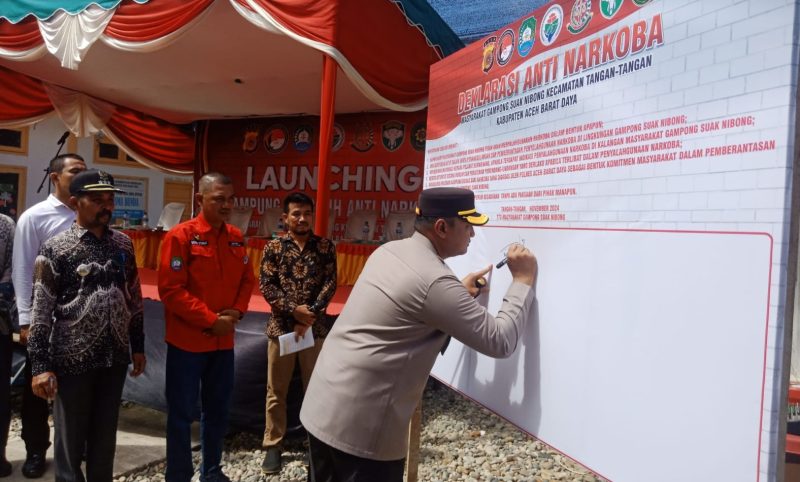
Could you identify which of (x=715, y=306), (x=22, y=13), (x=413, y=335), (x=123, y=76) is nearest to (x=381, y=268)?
(x=413, y=335)

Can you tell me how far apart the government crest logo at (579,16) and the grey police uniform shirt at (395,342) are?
71 cm

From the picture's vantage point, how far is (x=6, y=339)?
8.41ft

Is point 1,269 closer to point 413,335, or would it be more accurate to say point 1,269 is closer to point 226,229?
point 226,229

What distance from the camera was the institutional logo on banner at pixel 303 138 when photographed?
29.8ft

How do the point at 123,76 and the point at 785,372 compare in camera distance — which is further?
the point at 123,76

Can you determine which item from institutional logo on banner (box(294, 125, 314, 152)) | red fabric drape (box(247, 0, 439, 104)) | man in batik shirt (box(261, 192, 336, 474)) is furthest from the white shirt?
institutional logo on banner (box(294, 125, 314, 152))

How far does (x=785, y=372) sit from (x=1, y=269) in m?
2.90

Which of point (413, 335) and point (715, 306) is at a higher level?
point (715, 306)

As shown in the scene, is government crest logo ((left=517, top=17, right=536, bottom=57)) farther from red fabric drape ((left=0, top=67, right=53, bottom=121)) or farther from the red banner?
red fabric drape ((left=0, top=67, right=53, bottom=121))

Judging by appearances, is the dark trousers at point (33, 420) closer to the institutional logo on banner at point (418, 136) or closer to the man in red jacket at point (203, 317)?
the man in red jacket at point (203, 317)

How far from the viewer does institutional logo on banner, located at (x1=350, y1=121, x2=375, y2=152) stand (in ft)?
27.8

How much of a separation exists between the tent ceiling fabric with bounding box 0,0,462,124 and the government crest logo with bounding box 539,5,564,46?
2.91 metres

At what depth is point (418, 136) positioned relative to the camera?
8109 mm

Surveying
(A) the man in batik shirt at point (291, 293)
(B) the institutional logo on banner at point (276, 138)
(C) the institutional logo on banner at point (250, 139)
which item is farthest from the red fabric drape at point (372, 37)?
(C) the institutional logo on banner at point (250, 139)
